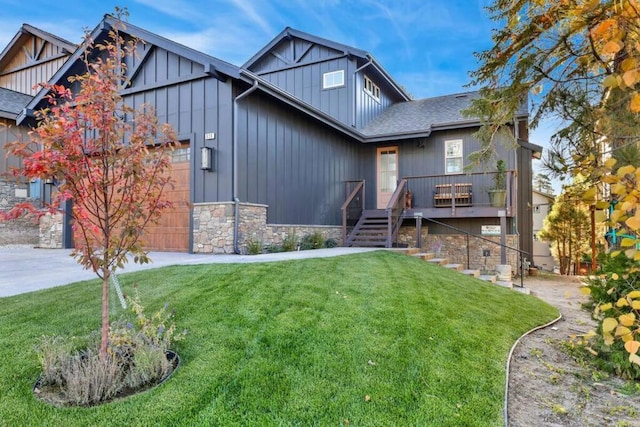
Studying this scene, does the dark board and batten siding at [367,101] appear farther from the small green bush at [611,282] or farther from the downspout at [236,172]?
the small green bush at [611,282]

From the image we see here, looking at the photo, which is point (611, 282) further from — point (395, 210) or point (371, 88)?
point (371, 88)

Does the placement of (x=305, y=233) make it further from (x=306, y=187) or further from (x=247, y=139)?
(x=247, y=139)

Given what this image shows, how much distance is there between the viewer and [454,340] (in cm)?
336

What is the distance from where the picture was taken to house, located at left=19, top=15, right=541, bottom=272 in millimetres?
7922

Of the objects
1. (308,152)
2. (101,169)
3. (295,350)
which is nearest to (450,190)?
(308,152)

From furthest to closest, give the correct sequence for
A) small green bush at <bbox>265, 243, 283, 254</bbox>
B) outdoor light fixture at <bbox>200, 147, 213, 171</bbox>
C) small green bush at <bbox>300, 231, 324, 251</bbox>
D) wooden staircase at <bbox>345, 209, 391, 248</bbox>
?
wooden staircase at <bbox>345, 209, 391, 248</bbox>, small green bush at <bbox>300, 231, 324, 251</bbox>, small green bush at <bbox>265, 243, 283, 254</bbox>, outdoor light fixture at <bbox>200, 147, 213, 171</bbox>

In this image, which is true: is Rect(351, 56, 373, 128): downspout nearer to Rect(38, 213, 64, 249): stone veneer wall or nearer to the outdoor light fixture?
the outdoor light fixture

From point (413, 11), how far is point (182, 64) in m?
8.48

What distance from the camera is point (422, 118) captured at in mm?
12703

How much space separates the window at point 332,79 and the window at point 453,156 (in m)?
4.29

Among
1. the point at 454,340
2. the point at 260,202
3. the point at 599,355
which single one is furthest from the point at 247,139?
the point at 599,355

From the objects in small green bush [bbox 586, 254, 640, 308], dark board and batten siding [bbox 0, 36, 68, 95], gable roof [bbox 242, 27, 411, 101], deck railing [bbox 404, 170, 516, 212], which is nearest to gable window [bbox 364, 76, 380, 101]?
gable roof [bbox 242, 27, 411, 101]

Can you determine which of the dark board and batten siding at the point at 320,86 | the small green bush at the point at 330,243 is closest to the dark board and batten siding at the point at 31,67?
the dark board and batten siding at the point at 320,86

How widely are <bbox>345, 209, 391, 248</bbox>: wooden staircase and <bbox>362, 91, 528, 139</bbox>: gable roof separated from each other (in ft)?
8.93
